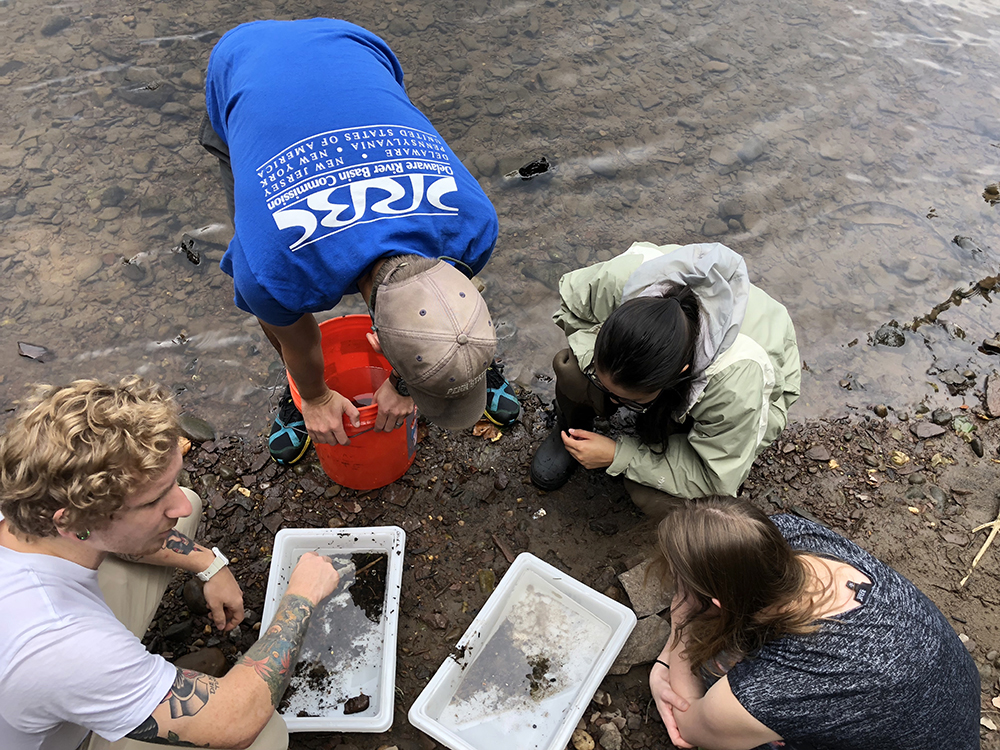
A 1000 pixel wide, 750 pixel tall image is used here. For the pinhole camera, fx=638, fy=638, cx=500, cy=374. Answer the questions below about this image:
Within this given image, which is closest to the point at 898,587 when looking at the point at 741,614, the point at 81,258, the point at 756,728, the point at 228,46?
the point at 741,614

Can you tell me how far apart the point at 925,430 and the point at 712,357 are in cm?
200

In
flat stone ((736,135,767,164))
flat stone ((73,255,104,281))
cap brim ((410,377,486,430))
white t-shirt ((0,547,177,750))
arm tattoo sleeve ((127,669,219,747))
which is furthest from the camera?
→ flat stone ((736,135,767,164))

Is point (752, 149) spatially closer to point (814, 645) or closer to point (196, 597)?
point (814, 645)

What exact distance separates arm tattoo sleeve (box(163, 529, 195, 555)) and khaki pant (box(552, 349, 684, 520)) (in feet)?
5.52

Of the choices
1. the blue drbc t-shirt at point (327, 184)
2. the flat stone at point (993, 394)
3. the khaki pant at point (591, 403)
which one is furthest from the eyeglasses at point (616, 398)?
the flat stone at point (993, 394)

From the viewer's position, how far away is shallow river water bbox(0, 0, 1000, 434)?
3.78 m

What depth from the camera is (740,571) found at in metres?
1.85

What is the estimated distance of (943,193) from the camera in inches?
189

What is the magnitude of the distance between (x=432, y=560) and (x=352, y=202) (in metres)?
1.72

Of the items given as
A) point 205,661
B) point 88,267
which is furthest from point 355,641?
point 88,267

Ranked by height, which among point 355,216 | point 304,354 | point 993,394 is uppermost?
point 355,216

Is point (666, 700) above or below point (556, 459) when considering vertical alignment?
below

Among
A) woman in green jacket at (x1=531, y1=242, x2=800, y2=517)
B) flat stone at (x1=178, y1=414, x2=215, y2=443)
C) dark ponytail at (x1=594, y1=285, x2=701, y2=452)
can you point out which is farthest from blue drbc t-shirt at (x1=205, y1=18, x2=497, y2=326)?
flat stone at (x1=178, y1=414, x2=215, y2=443)

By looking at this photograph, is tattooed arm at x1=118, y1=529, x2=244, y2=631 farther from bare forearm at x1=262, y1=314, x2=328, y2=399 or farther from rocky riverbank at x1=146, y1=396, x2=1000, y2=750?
bare forearm at x1=262, y1=314, x2=328, y2=399
